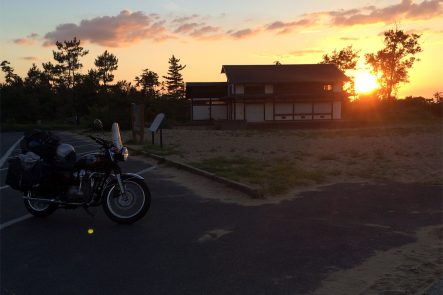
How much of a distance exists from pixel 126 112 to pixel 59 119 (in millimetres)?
28895

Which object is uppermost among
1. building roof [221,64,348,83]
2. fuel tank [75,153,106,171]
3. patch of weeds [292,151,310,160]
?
building roof [221,64,348,83]

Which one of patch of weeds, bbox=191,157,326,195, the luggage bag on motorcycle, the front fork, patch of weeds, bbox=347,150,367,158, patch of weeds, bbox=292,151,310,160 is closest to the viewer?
the front fork

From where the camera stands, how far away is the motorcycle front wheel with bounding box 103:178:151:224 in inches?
238

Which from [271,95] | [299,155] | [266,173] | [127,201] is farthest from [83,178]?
[271,95]

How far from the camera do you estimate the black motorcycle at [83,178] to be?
6051 millimetres

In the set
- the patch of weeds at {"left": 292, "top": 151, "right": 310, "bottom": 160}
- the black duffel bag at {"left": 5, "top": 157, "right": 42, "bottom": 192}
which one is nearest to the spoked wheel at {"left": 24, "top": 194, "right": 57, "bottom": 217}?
the black duffel bag at {"left": 5, "top": 157, "right": 42, "bottom": 192}

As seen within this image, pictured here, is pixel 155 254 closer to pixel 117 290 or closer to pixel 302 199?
pixel 117 290

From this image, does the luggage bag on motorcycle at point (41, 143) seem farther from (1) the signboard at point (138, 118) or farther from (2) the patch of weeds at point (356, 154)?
(1) the signboard at point (138, 118)

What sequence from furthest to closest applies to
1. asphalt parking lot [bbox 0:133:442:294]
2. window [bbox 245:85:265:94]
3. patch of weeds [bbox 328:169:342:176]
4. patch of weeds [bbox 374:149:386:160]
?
window [bbox 245:85:265:94] < patch of weeds [bbox 374:149:386:160] < patch of weeds [bbox 328:169:342:176] < asphalt parking lot [bbox 0:133:442:294]

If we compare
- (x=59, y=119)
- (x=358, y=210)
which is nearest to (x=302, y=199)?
(x=358, y=210)

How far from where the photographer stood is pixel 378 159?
12.9 m

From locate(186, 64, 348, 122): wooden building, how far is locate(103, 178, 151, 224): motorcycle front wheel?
123ft

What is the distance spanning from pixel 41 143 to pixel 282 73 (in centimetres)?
4317

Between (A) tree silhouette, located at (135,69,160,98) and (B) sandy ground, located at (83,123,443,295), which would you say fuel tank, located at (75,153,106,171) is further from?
(A) tree silhouette, located at (135,69,160,98)
